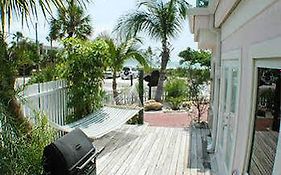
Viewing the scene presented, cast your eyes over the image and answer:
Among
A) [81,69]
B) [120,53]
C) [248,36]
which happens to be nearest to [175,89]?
[120,53]

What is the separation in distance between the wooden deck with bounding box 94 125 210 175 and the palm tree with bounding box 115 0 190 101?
18.5 feet

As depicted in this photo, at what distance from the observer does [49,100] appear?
5430 mm

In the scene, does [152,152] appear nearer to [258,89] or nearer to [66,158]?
[66,158]

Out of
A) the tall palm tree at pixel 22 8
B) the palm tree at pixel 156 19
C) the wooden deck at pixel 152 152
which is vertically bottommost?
the wooden deck at pixel 152 152

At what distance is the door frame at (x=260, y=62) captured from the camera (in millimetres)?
1691

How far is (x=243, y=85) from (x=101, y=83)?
165 inches

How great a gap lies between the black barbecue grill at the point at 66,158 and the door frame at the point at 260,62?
1820mm

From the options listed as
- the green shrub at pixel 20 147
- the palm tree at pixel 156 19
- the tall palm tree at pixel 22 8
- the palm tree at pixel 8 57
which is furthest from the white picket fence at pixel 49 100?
the palm tree at pixel 156 19

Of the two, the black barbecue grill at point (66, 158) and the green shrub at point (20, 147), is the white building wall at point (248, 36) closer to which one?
the black barbecue grill at point (66, 158)

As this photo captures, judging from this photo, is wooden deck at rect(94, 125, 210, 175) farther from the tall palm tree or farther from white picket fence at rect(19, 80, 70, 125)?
the tall palm tree

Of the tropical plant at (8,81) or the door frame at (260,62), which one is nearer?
the door frame at (260,62)

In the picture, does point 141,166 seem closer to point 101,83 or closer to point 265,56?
point 101,83

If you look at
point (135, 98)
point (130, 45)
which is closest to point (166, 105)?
point (135, 98)

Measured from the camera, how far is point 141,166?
4.87 meters
